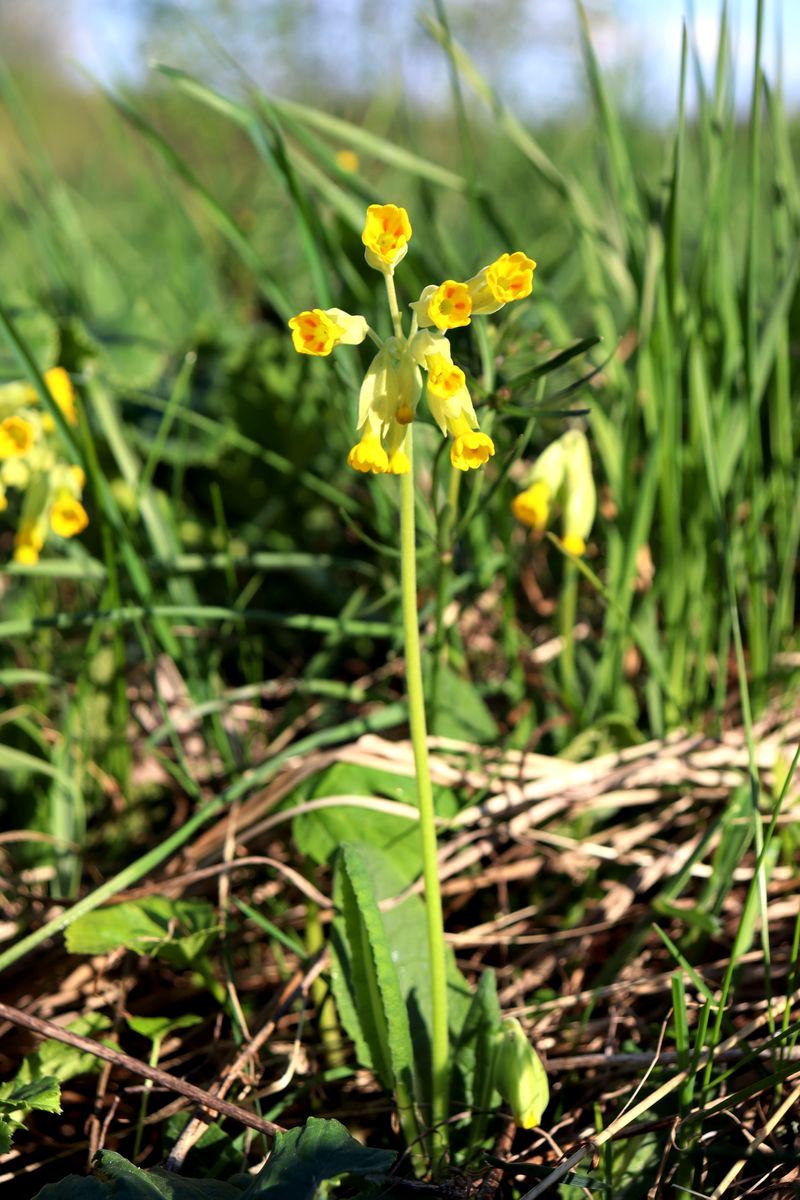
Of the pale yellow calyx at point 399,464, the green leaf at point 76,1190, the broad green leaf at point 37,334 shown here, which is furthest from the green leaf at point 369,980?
the broad green leaf at point 37,334

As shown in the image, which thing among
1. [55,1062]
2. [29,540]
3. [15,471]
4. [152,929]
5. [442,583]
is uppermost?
[15,471]

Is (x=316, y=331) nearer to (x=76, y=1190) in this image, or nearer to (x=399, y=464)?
(x=399, y=464)

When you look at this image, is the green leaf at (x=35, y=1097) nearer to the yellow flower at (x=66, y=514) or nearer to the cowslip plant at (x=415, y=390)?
the cowslip plant at (x=415, y=390)

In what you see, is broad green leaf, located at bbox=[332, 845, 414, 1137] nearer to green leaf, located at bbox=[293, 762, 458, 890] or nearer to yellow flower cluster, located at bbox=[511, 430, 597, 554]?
green leaf, located at bbox=[293, 762, 458, 890]

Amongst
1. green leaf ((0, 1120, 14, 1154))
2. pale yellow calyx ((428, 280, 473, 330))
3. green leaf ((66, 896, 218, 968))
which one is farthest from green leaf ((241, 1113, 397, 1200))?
pale yellow calyx ((428, 280, 473, 330))

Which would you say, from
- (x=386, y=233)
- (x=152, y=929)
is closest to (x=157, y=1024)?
(x=152, y=929)

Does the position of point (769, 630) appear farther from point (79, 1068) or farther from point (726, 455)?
point (79, 1068)

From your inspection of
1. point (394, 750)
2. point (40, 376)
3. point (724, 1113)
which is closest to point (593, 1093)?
point (724, 1113)
